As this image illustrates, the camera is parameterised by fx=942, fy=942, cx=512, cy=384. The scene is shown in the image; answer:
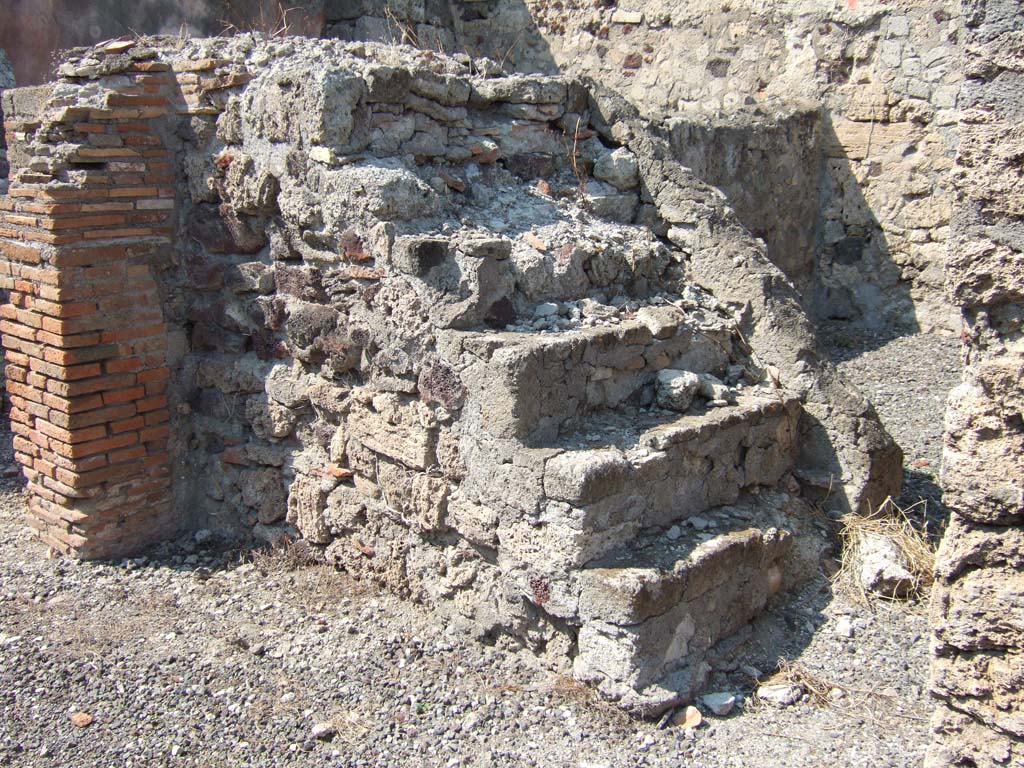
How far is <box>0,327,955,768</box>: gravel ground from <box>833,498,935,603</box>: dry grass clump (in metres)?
0.07

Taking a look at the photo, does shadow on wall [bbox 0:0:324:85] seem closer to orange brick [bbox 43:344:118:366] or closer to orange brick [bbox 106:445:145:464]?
orange brick [bbox 43:344:118:366]

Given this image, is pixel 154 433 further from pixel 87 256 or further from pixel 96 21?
pixel 96 21

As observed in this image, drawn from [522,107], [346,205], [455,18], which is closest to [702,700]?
[346,205]

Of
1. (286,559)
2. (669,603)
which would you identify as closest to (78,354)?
(286,559)

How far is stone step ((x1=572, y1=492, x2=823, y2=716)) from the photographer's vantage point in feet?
9.78

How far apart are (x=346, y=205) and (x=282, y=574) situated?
1609mm

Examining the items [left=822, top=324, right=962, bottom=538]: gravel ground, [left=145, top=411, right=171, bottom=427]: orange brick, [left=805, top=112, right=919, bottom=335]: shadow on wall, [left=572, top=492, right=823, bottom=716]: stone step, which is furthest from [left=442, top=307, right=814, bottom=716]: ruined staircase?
[left=805, top=112, right=919, bottom=335]: shadow on wall

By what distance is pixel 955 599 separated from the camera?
202 cm

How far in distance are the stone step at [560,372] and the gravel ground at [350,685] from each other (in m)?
0.88

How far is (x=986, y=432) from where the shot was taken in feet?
6.35

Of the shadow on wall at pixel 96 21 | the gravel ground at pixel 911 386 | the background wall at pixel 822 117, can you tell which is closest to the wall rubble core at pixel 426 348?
the gravel ground at pixel 911 386

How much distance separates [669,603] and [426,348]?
1.23 meters

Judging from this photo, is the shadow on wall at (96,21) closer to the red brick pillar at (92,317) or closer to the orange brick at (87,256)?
the red brick pillar at (92,317)

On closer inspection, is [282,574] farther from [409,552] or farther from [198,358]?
[198,358]
